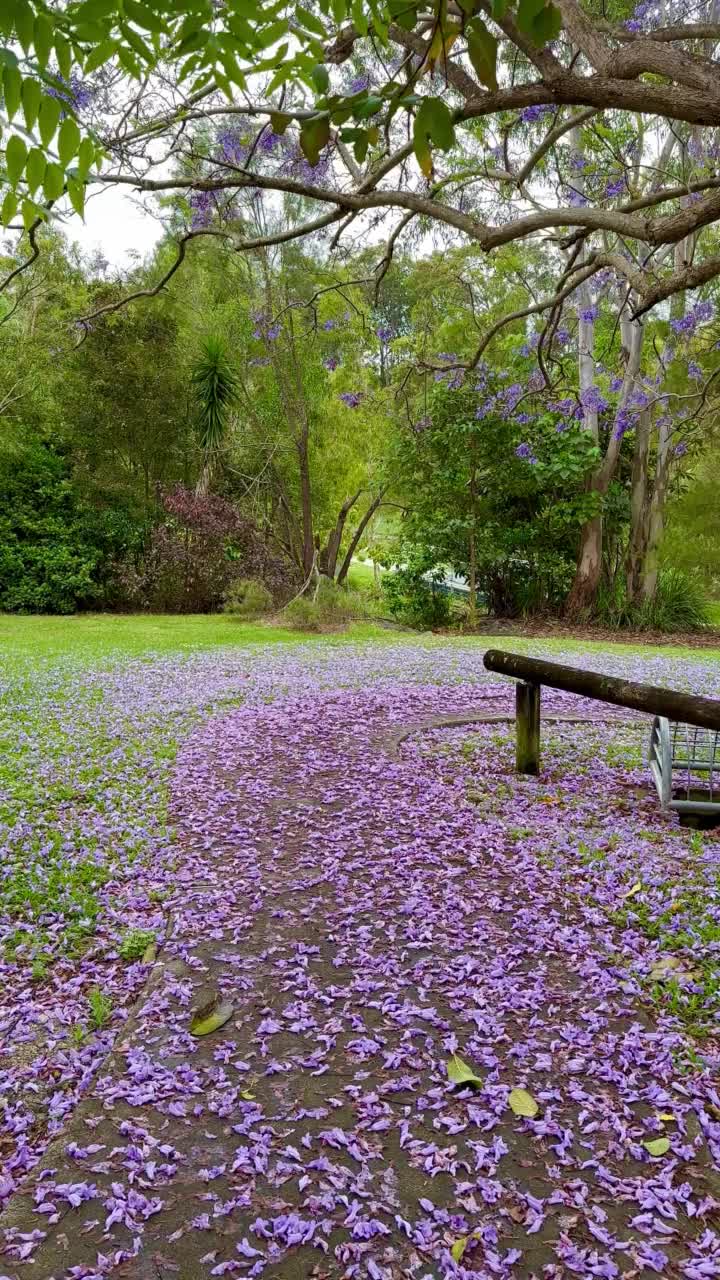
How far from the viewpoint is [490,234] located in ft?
13.2

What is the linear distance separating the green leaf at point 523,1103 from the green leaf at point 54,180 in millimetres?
2314

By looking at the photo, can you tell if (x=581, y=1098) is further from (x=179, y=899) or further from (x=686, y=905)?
(x=179, y=899)

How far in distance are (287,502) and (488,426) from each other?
14.3 ft

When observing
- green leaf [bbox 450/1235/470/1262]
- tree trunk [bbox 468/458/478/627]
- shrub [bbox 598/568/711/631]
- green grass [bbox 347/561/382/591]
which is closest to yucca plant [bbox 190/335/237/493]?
green grass [bbox 347/561/382/591]

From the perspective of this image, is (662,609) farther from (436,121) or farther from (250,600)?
(436,121)

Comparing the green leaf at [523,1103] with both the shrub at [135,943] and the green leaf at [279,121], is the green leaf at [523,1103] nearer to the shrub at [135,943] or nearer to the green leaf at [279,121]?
the shrub at [135,943]

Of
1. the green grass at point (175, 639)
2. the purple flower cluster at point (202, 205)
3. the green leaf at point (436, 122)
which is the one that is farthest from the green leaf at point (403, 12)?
the green grass at point (175, 639)

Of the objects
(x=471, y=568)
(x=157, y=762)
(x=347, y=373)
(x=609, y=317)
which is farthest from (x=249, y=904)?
(x=609, y=317)

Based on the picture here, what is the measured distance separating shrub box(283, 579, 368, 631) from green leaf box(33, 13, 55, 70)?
1252cm

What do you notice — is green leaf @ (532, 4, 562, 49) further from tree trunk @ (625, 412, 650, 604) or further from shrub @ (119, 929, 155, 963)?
tree trunk @ (625, 412, 650, 604)

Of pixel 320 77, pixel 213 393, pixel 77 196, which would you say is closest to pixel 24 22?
pixel 77 196

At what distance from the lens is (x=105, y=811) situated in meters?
4.49

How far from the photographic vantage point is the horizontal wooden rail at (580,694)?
3583mm

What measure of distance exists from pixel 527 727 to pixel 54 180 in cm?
432
